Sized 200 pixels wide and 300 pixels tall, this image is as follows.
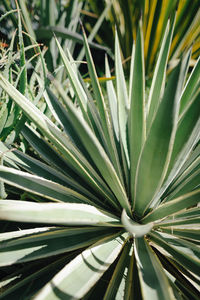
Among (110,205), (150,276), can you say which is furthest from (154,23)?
(150,276)

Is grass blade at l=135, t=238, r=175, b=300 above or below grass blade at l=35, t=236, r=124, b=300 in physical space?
above

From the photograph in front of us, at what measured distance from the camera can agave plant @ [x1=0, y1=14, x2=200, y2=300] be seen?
1.90 feet

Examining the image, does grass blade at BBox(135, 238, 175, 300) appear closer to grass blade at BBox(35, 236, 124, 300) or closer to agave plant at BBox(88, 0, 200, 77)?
grass blade at BBox(35, 236, 124, 300)

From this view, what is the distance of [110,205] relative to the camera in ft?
2.95

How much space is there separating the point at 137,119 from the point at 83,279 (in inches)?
20.0

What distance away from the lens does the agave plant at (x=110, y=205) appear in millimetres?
578

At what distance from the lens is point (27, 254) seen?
69 centimetres

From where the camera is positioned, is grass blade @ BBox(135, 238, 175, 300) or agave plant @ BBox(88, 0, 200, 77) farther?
agave plant @ BBox(88, 0, 200, 77)

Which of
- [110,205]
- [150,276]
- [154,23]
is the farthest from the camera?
[154,23]

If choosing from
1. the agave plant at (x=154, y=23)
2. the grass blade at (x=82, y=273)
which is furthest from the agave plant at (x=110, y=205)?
the agave plant at (x=154, y=23)

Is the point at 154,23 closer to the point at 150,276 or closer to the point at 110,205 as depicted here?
the point at 110,205

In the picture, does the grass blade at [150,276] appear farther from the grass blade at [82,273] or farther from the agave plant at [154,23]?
the agave plant at [154,23]

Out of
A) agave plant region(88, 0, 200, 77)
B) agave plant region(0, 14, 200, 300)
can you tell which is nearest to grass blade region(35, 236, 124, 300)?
agave plant region(0, 14, 200, 300)

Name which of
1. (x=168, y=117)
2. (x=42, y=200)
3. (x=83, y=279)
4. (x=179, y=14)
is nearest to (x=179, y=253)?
(x=83, y=279)
